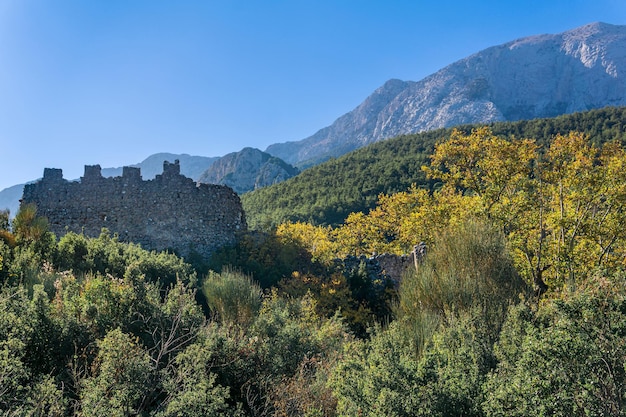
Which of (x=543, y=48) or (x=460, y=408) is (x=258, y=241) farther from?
(x=543, y=48)

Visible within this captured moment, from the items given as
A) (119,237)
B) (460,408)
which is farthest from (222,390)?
(119,237)

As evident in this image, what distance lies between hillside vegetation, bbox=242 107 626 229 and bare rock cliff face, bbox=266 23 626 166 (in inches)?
3120

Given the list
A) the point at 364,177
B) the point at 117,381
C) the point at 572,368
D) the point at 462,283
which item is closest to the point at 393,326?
the point at 462,283

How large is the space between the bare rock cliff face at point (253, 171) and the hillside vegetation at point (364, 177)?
30.3m

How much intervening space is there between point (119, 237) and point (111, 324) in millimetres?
8832

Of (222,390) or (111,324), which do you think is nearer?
(222,390)

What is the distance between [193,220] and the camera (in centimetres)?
1511

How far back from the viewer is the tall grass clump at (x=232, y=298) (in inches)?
364

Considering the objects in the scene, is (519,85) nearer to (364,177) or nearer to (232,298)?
(364,177)

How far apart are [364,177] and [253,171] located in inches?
2120

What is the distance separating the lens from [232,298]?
9.73 m

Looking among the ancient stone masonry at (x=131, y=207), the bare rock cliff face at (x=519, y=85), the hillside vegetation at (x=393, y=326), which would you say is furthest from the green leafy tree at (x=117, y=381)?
the bare rock cliff face at (x=519, y=85)

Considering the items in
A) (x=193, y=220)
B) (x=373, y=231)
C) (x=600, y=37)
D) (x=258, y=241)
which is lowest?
(x=373, y=231)

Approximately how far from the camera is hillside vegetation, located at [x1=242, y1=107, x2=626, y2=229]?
38.8 m
